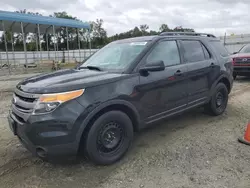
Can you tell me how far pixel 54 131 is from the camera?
281 centimetres

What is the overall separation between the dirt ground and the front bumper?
42 cm

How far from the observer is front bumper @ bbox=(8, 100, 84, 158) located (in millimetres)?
2771

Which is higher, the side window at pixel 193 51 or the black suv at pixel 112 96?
the side window at pixel 193 51

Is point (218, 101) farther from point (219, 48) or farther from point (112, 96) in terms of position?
point (112, 96)

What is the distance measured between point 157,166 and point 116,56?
1902mm

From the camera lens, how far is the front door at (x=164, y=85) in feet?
11.9

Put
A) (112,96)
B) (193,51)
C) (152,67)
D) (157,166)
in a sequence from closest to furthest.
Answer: (112,96) → (157,166) → (152,67) → (193,51)

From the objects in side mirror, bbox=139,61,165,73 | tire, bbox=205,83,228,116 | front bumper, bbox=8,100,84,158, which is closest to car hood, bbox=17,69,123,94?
front bumper, bbox=8,100,84,158

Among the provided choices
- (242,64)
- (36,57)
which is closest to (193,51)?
(242,64)

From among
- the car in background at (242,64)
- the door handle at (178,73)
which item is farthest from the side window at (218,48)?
the car in background at (242,64)

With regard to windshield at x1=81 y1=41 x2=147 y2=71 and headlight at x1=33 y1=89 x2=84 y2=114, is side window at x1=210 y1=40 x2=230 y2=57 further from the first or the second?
headlight at x1=33 y1=89 x2=84 y2=114

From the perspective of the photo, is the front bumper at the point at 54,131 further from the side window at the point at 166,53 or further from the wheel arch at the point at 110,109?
the side window at the point at 166,53

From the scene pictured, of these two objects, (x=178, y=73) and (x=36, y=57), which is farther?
(x=36, y=57)

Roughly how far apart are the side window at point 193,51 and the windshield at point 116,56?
1.01 metres
